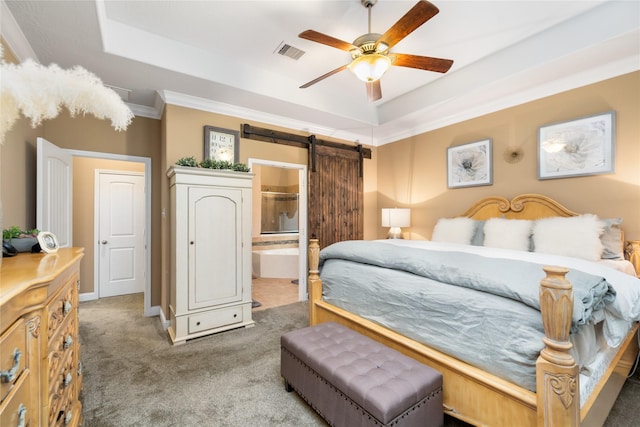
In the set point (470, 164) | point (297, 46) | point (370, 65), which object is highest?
point (297, 46)

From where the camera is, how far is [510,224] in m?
2.90

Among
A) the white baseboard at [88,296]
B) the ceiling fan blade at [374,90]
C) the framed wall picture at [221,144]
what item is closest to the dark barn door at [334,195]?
the framed wall picture at [221,144]

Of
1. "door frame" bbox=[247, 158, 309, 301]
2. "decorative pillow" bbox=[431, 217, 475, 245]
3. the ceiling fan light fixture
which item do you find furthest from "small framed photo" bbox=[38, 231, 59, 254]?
"decorative pillow" bbox=[431, 217, 475, 245]

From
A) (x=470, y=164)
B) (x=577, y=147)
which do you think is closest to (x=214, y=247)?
(x=470, y=164)

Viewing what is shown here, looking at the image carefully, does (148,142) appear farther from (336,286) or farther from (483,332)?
(483,332)

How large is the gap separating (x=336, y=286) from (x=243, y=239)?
1.28m

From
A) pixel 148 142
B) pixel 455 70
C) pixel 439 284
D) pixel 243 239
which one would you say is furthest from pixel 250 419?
pixel 455 70

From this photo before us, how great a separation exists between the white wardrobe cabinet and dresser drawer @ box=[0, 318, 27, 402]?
1.97 metres

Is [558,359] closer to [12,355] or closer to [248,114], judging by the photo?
[12,355]

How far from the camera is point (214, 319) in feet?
9.77

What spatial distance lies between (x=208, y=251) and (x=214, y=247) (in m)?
0.07

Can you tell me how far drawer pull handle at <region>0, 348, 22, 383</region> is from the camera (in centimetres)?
72

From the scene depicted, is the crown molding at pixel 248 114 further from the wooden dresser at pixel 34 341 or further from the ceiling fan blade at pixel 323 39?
the wooden dresser at pixel 34 341

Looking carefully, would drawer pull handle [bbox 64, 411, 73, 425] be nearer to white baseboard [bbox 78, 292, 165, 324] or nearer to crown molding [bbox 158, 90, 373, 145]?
white baseboard [bbox 78, 292, 165, 324]
